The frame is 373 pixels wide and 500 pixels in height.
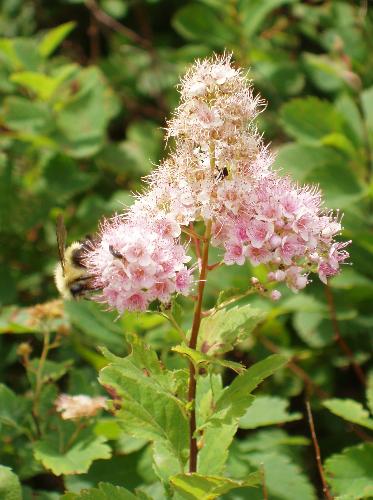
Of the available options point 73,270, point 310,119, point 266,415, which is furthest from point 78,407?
point 310,119

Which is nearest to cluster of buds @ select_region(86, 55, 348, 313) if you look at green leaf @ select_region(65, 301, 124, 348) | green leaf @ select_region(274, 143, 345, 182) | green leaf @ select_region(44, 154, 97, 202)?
green leaf @ select_region(65, 301, 124, 348)

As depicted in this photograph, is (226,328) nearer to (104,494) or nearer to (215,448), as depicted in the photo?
(215,448)

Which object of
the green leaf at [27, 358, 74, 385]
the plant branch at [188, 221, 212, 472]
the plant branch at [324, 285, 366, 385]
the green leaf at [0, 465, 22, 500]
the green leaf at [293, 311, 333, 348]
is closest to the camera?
the plant branch at [188, 221, 212, 472]

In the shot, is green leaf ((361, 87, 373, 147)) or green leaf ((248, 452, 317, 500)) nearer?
green leaf ((248, 452, 317, 500))

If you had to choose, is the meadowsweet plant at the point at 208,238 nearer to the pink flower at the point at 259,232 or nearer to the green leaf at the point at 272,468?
the pink flower at the point at 259,232

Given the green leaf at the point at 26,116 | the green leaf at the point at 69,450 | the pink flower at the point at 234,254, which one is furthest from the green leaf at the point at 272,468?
the green leaf at the point at 26,116

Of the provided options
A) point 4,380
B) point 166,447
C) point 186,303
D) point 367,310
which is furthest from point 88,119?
point 166,447

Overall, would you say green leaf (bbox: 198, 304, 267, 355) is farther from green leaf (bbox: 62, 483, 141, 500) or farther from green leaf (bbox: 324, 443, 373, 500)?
Answer: green leaf (bbox: 324, 443, 373, 500)
